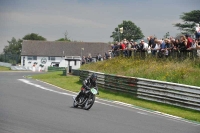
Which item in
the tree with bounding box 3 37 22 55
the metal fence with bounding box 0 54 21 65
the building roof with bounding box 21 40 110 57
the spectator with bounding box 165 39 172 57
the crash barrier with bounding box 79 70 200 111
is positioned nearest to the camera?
the crash barrier with bounding box 79 70 200 111

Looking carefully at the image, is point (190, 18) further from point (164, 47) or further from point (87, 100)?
point (87, 100)

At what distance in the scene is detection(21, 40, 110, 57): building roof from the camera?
10825 centimetres

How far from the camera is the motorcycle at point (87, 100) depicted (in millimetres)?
15748

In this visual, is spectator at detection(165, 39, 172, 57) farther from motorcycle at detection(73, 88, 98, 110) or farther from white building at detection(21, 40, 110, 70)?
white building at detection(21, 40, 110, 70)

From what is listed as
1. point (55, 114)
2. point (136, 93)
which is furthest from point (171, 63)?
point (55, 114)

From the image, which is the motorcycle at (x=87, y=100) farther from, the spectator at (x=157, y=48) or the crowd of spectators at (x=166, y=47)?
the spectator at (x=157, y=48)

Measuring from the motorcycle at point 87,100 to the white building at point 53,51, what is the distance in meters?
90.2

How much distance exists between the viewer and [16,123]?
36.2ft

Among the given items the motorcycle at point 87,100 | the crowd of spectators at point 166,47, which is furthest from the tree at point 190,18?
the motorcycle at point 87,100

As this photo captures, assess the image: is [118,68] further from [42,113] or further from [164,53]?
[42,113]

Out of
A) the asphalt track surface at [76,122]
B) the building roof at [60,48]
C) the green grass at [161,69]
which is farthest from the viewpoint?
the building roof at [60,48]

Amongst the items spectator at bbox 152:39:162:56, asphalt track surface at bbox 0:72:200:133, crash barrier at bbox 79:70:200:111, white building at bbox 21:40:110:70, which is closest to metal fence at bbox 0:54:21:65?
white building at bbox 21:40:110:70

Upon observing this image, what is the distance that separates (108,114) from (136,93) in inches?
278

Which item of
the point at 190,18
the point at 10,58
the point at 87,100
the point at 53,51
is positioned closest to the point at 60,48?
the point at 53,51
